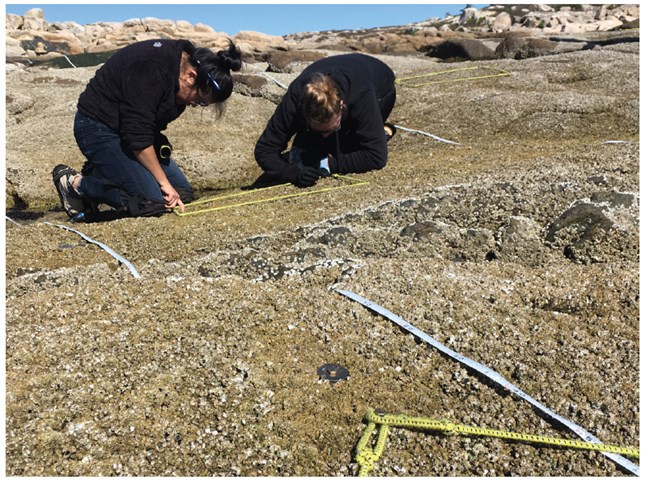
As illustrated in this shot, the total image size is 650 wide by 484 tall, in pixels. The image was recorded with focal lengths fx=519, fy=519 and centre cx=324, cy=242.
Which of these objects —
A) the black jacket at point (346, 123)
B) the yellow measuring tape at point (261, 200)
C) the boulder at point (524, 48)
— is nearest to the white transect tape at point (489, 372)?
the yellow measuring tape at point (261, 200)

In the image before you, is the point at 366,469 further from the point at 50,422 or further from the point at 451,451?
the point at 50,422

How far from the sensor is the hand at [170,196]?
4.15 meters

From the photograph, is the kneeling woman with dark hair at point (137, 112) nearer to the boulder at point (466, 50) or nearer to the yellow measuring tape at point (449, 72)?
the yellow measuring tape at point (449, 72)

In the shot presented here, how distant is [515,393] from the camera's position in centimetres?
216

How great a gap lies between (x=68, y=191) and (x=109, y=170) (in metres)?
0.53

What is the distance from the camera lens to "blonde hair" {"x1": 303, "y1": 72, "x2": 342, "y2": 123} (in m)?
4.00

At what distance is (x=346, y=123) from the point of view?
15.3ft

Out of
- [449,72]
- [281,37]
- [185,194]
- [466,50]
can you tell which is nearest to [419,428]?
[185,194]

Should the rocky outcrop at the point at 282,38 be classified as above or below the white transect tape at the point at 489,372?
above

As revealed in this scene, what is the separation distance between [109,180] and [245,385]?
2.70m

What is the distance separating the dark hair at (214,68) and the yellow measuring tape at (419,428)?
2.57m

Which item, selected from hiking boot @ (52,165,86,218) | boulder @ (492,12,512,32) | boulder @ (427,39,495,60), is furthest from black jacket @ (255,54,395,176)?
boulder @ (492,12,512,32)

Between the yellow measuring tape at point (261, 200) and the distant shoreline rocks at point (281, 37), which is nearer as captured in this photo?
the yellow measuring tape at point (261, 200)

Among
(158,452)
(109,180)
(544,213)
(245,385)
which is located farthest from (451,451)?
(109,180)
